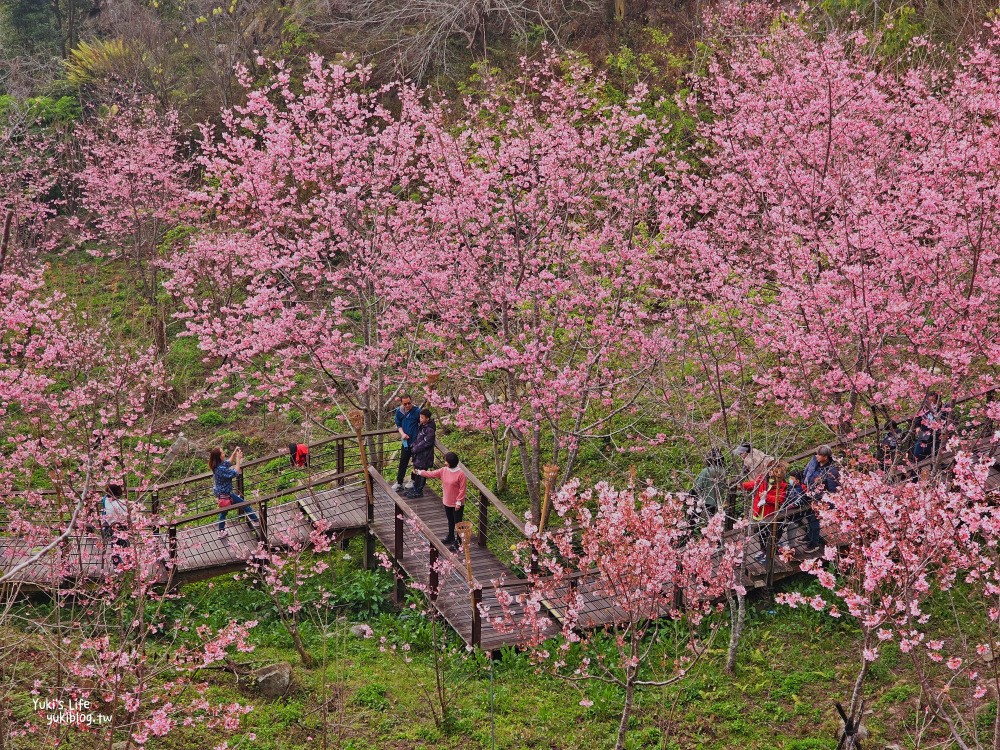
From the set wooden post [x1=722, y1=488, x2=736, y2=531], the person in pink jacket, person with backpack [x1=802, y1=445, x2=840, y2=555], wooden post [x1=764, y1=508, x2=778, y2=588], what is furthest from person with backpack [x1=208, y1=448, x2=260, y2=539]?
person with backpack [x1=802, y1=445, x2=840, y2=555]

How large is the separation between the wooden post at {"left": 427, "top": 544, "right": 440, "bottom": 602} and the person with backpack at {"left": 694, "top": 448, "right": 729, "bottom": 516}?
11.2 feet

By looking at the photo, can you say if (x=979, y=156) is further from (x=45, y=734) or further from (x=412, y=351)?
(x=45, y=734)

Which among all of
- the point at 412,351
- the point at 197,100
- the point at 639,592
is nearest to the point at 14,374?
the point at 412,351

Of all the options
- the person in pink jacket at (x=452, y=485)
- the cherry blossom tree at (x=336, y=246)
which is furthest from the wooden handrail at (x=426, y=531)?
the cherry blossom tree at (x=336, y=246)

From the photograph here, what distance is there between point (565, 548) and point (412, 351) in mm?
6992

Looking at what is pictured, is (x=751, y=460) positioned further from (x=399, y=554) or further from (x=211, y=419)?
(x=211, y=419)

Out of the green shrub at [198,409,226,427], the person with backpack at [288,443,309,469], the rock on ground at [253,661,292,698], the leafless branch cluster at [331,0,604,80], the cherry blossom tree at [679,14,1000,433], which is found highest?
the leafless branch cluster at [331,0,604,80]

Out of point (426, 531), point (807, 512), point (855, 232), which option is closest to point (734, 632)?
point (807, 512)

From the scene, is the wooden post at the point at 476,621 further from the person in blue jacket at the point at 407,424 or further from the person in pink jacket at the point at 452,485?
the person in blue jacket at the point at 407,424

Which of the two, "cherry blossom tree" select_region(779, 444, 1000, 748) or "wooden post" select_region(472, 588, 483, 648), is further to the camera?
"wooden post" select_region(472, 588, 483, 648)

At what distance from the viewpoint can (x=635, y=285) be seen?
582 inches

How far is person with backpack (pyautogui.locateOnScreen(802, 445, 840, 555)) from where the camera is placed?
1198 centimetres

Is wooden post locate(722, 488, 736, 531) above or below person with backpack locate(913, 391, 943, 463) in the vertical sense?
below

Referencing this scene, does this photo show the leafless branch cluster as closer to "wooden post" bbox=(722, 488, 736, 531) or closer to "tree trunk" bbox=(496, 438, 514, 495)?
"tree trunk" bbox=(496, 438, 514, 495)
